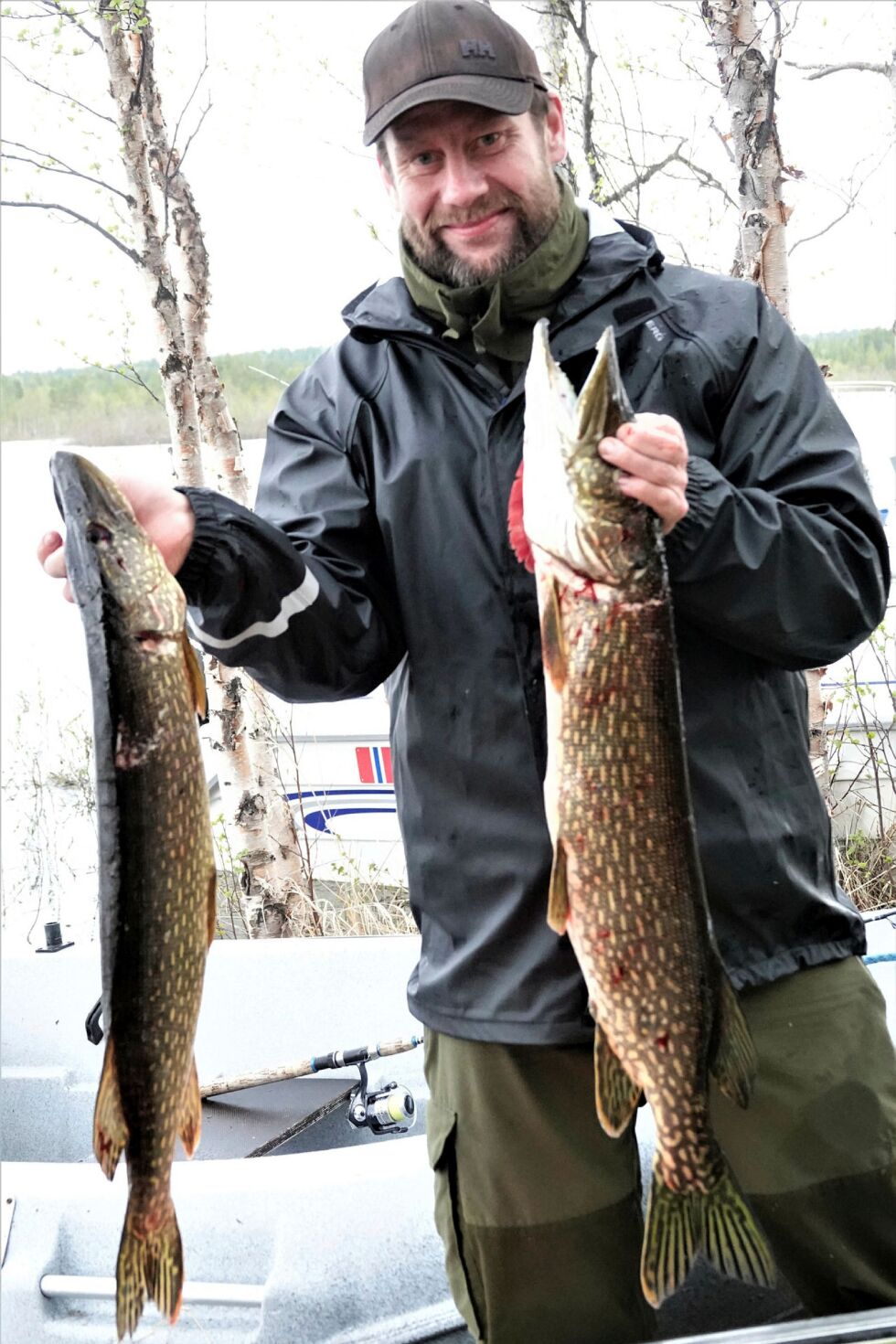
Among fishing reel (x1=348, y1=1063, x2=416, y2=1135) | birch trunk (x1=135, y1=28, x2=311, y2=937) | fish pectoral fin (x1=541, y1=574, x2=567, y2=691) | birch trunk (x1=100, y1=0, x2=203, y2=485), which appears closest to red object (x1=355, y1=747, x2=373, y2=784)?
birch trunk (x1=135, y1=28, x2=311, y2=937)

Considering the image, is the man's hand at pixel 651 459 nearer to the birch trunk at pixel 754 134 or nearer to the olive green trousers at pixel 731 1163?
the olive green trousers at pixel 731 1163

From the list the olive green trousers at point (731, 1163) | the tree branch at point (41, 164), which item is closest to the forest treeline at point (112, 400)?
the tree branch at point (41, 164)

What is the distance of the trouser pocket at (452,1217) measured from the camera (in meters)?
2.24

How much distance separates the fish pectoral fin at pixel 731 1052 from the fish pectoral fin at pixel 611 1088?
13 cm

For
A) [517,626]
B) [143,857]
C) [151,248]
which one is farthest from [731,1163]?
[151,248]

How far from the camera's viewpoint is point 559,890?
5.93ft

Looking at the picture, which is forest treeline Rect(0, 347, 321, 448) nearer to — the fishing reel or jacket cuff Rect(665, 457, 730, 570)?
the fishing reel

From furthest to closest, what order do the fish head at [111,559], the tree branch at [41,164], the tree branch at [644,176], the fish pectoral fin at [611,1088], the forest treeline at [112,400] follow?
the forest treeline at [112,400] < the tree branch at [644,176] < the tree branch at [41,164] < the fish pectoral fin at [611,1088] < the fish head at [111,559]

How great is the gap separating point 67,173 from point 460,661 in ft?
14.6

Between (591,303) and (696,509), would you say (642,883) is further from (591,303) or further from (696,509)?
(591,303)

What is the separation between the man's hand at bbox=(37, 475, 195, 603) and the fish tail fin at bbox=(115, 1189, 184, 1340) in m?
0.86

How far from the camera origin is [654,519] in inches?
68.2

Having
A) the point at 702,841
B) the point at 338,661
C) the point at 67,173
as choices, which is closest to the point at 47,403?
the point at 67,173

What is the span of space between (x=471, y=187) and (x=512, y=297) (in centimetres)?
21
